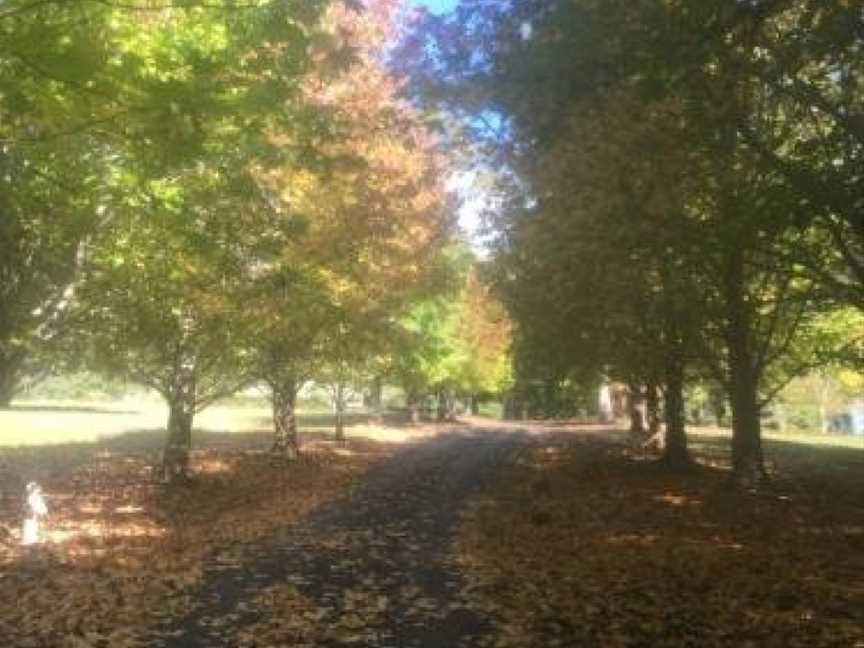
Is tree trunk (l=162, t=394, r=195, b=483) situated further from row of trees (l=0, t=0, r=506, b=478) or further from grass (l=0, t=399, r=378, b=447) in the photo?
grass (l=0, t=399, r=378, b=447)

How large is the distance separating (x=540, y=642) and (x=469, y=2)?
8.54m

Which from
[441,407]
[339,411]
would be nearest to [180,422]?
[339,411]

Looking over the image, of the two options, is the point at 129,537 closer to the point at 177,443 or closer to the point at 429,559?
the point at 429,559

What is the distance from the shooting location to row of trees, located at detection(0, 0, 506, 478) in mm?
7676

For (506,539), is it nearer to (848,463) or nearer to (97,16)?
(97,16)

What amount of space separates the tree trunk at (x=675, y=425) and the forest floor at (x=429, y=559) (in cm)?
68

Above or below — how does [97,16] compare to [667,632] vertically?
above

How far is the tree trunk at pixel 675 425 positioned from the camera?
952 inches

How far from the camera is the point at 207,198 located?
1423 centimetres

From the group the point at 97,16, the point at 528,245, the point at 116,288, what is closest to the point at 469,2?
the point at 528,245

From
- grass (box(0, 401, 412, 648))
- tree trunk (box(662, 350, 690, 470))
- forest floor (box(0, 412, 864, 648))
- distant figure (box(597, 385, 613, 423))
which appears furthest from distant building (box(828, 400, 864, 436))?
forest floor (box(0, 412, 864, 648))

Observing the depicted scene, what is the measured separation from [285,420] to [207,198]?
13.2m

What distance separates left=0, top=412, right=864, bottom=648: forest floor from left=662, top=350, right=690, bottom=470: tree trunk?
68cm

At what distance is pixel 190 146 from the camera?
309 inches
